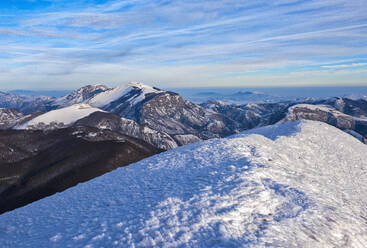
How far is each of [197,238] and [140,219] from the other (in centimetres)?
447

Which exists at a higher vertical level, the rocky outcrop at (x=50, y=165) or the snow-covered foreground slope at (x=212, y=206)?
→ the snow-covered foreground slope at (x=212, y=206)

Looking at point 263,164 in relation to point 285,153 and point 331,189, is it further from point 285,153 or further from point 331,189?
point 285,153

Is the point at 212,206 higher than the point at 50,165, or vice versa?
the point at 212,206

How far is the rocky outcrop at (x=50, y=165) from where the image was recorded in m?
81.0

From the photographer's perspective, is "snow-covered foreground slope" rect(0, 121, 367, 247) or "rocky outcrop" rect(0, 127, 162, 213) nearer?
"snow-covered foreground slope" rect(0, 121, 367, 247)

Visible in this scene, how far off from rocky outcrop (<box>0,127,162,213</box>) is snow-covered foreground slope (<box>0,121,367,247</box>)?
60.0m

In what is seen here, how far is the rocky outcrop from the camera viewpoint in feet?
266

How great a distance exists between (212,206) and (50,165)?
342 feet

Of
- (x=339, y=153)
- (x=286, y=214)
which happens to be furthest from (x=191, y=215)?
(x=339, y=153)

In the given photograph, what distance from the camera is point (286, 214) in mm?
15938

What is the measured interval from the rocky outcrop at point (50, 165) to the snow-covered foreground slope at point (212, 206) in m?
60.0

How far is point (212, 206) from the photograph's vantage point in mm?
16406

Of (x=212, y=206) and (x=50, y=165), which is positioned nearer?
(x=212, y=206)

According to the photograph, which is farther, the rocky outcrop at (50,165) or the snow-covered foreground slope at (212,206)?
the rocky outcrop at (50,165)
